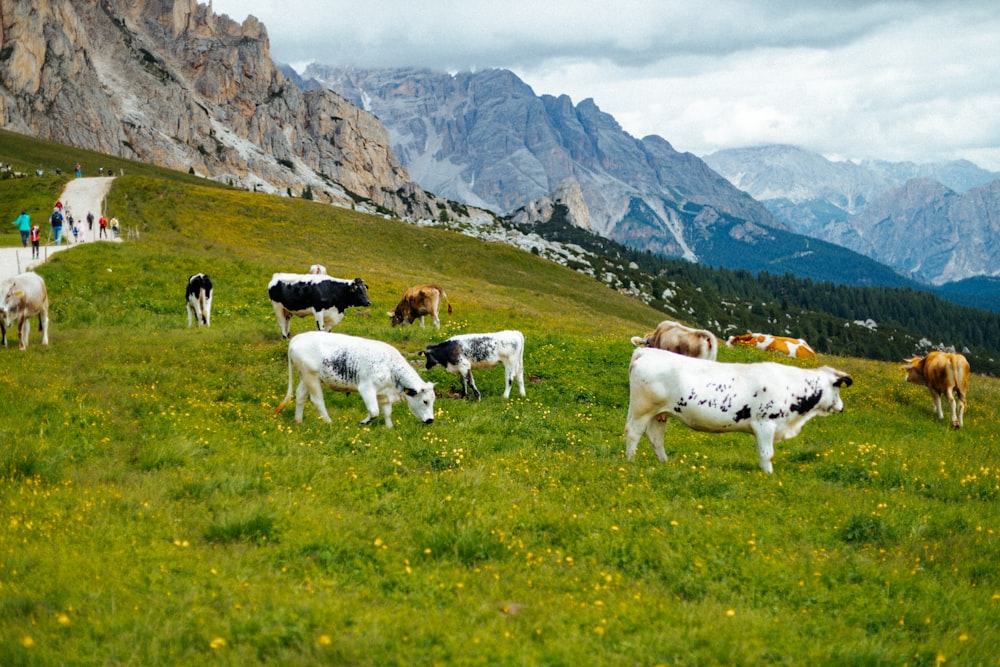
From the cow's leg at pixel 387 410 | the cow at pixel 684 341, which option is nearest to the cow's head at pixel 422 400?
the cow's leg at pixel 387 410

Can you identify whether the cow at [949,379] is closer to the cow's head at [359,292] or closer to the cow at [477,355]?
the cow at [477,355]

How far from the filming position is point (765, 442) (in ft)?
44.3

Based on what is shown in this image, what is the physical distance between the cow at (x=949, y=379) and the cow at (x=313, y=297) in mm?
19549

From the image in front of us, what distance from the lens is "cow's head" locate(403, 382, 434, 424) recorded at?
1603cm

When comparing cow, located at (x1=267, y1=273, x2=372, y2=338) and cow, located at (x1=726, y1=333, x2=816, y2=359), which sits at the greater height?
cow, located at (x1=267, y1=273, x2=372, y2=338)

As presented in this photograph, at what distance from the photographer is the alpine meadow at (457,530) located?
22.7 feet

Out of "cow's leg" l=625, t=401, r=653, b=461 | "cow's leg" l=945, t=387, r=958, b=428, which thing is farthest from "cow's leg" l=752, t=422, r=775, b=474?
"cow's leg" l=945, t=387, r=958, b=428

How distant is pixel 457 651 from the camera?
6.67 metres

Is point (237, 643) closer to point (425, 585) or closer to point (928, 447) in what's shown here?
point (425, 585)

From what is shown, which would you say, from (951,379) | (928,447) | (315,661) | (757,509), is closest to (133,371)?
(315,661)

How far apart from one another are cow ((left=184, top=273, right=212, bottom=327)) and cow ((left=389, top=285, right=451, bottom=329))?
786 cm

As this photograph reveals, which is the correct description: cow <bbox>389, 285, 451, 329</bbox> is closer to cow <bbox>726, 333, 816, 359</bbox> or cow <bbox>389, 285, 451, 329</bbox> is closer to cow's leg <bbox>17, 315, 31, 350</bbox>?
cow's leg <bbox>17, 315, 31, 350</bbox>

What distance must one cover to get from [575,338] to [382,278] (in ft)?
80.2

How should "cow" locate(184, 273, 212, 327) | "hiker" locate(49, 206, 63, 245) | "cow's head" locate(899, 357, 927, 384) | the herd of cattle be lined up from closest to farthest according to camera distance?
the herd of cattle
"cow's head" locate(899, 357, 927, 384)
"cow" locate(184, 273, 212, 327)
"hiker" locate(49, 206, 63, 245)
